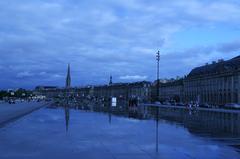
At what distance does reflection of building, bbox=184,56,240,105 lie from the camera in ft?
433

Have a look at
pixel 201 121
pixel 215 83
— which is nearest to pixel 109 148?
pixel 201 121

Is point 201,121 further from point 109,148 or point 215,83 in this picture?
point 215,83

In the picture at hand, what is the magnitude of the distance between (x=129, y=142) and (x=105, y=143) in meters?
0.95

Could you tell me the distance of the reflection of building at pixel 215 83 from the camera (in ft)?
433

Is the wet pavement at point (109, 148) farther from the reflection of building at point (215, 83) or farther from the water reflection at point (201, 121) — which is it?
the reflection of building at point (215, 83)

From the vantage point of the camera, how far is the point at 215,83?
149 metres

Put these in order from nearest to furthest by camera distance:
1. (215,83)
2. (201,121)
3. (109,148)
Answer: (109,148)
(201,121)
(215,83)

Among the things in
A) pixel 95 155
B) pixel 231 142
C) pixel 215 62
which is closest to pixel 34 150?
pixel 95 155

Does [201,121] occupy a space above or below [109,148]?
above

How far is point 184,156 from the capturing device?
12.6 meters

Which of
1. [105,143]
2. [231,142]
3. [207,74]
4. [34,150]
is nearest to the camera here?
[34,150]

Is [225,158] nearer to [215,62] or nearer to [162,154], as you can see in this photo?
[162,154]

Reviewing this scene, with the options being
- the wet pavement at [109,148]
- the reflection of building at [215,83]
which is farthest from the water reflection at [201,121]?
the reflection of building at [215,83]

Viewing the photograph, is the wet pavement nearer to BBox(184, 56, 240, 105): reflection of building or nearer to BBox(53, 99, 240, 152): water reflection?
BBox(53, 99, 240, 152): water reflection
